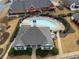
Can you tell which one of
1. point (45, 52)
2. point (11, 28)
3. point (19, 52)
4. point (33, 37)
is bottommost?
point (45, 52)

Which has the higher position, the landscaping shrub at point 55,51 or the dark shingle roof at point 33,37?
the dark shingle roof at point 33,37

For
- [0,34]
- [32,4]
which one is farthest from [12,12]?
[0,34]

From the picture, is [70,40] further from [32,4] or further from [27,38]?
[32,4]

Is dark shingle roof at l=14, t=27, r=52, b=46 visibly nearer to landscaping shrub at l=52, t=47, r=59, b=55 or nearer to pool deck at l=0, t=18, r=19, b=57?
landscaping shrub at l=52, t=47, r=59, b=55

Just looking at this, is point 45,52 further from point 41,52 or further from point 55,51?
point 55,51

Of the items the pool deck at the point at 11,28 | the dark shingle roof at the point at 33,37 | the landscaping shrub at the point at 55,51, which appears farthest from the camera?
the pool deck at the point at 11,28

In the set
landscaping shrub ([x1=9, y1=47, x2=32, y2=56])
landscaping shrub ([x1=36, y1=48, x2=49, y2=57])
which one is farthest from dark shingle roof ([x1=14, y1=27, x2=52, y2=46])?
landscaping shrub ([x1=36, y1=48, x2=49, y2=57])

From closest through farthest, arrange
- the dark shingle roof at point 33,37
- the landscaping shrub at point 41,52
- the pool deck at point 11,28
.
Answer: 1. the landscaping shrub at point 41,52
2. the dark shingle roof at point 33,37
3. the pool deck at point 11,28

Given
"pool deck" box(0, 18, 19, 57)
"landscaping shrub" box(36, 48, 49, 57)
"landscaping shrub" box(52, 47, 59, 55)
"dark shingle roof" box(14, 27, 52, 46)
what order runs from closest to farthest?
1. "landscaping shrub" box(36, 48, 49, 57)
2. "landscaping shrub" box(52, 47, 59, 55)
3. "dark shingle roof" box(14, 27, 52, 46)
4. "pool deck" box(0, 18, 19, 57)

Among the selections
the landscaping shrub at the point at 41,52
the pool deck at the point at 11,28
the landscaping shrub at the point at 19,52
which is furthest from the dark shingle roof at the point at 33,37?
the pool deck at the point at 11,28

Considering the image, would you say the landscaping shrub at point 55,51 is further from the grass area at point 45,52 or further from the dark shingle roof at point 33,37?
the dark shingle roof at point 33,37

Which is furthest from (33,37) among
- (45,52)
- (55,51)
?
(55,51)
